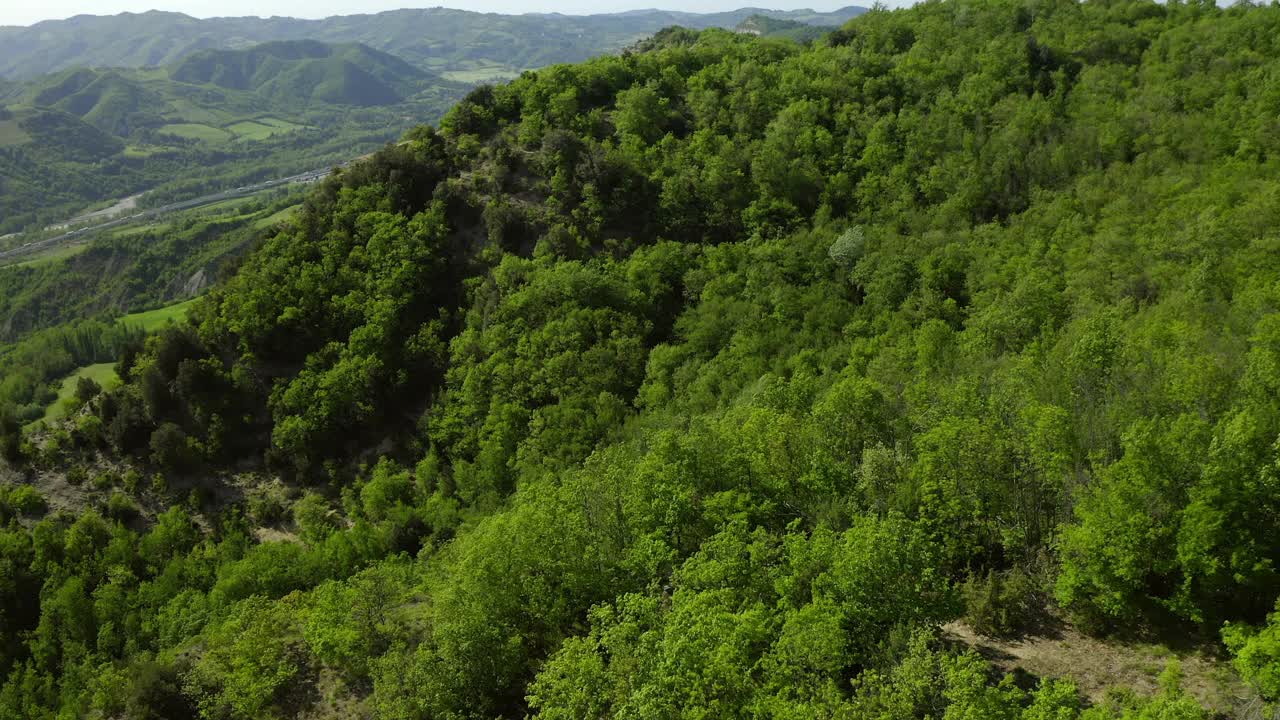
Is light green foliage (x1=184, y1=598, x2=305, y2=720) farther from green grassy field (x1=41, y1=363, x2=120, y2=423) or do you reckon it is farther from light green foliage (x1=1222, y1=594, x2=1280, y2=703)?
green grassy field (x1=41, y1=363, x2=120, y2=423)

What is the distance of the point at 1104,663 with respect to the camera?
3030cm

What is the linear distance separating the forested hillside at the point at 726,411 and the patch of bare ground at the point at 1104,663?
50 cm

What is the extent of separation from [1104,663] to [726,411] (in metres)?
32.1

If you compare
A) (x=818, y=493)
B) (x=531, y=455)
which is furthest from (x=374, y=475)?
(x=818, y=493)

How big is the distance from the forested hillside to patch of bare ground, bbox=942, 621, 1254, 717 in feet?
1.64

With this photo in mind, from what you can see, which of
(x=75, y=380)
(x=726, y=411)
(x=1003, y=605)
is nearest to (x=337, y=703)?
(x=726, y=411)

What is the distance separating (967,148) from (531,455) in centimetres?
6650

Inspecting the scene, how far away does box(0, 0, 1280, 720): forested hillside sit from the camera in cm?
3009

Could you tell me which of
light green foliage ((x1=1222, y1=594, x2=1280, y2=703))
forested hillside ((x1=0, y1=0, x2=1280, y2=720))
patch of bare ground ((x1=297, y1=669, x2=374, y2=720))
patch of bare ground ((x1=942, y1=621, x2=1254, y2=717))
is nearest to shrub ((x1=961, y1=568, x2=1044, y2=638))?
forested hillside ((x1=0, y1=0, x2=1280, y2=720))

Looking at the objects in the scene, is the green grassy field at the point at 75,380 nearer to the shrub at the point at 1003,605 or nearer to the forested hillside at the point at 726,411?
the forested hillside at the point at 726,411

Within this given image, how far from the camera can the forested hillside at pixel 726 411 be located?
3009 cm

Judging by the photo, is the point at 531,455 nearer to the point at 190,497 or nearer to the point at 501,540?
the point at 501,540

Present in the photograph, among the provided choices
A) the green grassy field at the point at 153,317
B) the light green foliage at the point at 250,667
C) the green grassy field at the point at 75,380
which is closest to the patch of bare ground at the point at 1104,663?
the light green foliage at the point at 250,667

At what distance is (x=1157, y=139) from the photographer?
83.7 meters
